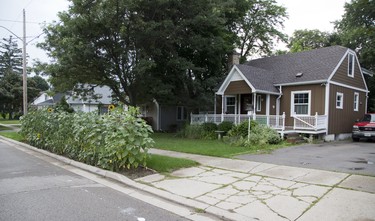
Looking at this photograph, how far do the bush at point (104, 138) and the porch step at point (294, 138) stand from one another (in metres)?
9.09

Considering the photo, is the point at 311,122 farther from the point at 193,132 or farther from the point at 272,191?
the point at 272,191

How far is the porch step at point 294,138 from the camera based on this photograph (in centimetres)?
1556

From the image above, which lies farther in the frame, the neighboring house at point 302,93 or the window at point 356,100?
the window at point 356,100

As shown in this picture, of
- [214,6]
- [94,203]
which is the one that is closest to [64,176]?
[94,203]

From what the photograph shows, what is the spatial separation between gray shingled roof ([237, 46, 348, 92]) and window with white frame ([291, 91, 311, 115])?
33.9 inches

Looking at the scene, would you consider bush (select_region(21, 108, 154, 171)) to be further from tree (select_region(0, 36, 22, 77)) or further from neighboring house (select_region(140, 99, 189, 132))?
tree (select_region(0, 36, 22, 77))

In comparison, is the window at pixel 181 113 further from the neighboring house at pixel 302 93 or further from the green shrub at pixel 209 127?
the green shrub at pixel 209 127

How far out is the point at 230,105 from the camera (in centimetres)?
2181

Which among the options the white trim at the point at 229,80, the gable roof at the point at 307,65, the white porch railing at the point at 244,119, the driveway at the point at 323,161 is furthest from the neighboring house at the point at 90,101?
the gable roof at the point at 307,65

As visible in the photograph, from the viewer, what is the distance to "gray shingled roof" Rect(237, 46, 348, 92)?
18.4m

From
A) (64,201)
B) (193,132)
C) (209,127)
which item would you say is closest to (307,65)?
(209,127)

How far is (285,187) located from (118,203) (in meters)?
3.68

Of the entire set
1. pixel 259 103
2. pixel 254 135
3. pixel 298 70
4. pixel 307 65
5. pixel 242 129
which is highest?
pixel 307 65

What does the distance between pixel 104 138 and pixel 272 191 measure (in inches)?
191
